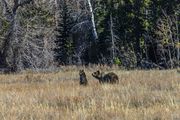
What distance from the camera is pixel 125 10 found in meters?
36.2

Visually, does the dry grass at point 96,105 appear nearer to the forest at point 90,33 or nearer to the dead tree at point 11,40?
the dead tree at point 11,40

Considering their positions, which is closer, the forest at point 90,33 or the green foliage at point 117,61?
the forest at point 90,33

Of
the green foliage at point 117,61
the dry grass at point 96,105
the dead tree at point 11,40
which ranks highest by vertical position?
the dead tree at point 11,40

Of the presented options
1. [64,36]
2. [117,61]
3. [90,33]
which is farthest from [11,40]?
[64,36]

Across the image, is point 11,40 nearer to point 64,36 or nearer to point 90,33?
point 90,33

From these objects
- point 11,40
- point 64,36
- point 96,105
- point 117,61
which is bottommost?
point 96,105

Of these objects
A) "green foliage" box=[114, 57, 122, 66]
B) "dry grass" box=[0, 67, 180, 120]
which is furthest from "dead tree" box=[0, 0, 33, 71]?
"dry grass" box=[0, 67, 180, 120]

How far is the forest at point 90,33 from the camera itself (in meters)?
30.0

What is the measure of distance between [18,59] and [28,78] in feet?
30.8

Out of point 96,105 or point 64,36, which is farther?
point 64,36

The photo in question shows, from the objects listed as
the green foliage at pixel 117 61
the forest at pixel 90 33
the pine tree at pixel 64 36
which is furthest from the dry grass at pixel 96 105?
the pine tree at pixel 64 36

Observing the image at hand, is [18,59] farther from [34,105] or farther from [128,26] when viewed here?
[34,105]

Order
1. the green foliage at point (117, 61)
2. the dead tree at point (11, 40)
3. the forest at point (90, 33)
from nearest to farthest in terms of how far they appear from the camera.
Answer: the dead tree at point (11, 40) → the forest at point (90, 33) → the green foliage at point (117, 61)

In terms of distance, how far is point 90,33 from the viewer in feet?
136
